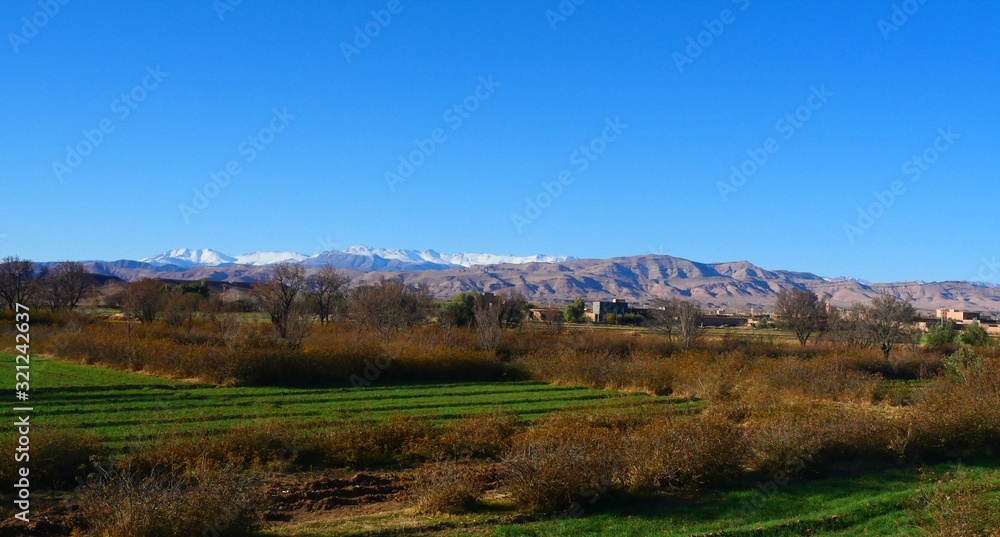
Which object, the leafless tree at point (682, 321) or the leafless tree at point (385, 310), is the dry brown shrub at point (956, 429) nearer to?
the leafless tree at point (682, 321)

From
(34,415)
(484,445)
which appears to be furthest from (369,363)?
(484,445)

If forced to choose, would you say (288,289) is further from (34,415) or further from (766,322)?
(766,322)

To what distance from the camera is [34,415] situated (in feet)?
64.1

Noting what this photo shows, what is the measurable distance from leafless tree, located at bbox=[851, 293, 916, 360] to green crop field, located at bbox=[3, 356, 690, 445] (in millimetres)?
30078

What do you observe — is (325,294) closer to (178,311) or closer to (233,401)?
(178,311)

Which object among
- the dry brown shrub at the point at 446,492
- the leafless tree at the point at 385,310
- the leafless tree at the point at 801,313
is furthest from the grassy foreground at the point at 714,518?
the leafless tree at the point at 801,313

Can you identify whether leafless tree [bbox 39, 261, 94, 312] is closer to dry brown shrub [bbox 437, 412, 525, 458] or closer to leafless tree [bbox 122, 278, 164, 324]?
leafless tree [bbox 122, 278, 164, 324]

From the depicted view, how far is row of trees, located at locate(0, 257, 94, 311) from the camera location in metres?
65.4

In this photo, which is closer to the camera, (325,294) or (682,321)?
(682,321)

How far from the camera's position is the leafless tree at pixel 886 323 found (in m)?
50.7

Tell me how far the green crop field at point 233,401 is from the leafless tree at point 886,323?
30.1 metres

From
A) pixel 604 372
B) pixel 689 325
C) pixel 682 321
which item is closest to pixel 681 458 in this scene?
pixel 604 372

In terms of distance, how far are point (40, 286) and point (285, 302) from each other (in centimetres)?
3403

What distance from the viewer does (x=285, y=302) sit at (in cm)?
5269
